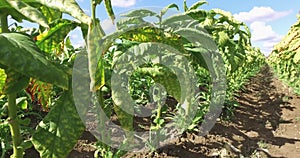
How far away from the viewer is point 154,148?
298 centimetres

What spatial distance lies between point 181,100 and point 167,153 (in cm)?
134

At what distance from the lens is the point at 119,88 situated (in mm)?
1415

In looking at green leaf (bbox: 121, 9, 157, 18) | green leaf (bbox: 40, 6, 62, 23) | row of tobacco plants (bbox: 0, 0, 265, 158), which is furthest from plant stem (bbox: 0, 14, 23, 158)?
green leaf (bbox: 121, 9, 157, 18)

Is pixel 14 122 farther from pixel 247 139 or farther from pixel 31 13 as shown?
pixel 247 139

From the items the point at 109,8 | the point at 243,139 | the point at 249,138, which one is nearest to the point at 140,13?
the point at 109,8

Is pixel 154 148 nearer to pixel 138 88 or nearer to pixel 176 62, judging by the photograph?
pixel 176 62

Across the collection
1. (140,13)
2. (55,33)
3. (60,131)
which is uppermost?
(140,13)

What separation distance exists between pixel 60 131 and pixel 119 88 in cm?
34

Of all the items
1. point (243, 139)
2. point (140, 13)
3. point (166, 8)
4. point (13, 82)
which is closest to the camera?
point (13, 82)

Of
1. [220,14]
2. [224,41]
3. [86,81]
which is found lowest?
[86,81]

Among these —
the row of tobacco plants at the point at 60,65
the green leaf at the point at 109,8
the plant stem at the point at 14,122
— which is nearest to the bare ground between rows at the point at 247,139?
the row of tobacco plants at the point at 60,65

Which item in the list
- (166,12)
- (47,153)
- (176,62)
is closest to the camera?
(47,153)

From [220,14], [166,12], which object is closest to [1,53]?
[166,12]

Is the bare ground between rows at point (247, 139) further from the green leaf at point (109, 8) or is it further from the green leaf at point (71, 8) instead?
the green leaf at point (71, 8)
